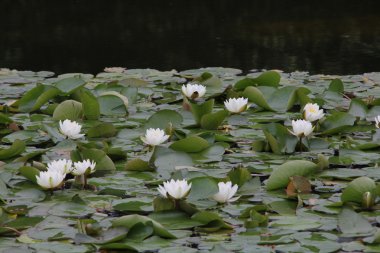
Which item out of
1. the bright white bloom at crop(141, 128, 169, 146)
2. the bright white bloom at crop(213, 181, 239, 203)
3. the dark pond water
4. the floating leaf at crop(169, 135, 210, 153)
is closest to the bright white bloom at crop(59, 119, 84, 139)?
the bright white bloom at crop(141, 128, 169, 146)

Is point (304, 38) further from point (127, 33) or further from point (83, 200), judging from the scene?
point (83, 200)

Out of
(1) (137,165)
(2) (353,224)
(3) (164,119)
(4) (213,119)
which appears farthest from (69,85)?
(2) (353,224)

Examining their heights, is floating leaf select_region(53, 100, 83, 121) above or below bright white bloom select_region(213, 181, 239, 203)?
above

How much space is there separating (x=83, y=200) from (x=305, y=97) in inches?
63.2

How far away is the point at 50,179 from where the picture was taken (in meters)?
2.75

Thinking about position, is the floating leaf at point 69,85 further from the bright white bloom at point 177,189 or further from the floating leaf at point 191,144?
the bright white bloom at point 177,189

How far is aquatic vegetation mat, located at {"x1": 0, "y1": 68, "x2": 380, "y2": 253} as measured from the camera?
2428mm

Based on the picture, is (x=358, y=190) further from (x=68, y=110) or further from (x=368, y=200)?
(x=68, y=110)

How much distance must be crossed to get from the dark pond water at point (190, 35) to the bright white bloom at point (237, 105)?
294 cm

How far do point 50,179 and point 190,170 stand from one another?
51cm

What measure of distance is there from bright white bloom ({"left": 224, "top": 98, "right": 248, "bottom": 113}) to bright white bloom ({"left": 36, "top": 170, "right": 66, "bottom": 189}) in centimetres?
125

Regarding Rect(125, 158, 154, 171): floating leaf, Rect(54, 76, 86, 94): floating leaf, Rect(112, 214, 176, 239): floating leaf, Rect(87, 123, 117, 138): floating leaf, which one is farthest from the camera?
Rect(54, 76, 86, 94): floating leaf

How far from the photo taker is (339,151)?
3.21m

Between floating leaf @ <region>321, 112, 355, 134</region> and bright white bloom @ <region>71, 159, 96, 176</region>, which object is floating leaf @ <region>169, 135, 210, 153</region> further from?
A: floating leaf @ <region>321, 112, 355, 134</region>
